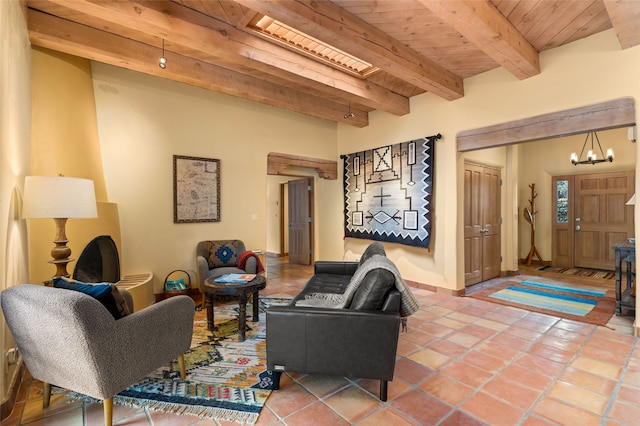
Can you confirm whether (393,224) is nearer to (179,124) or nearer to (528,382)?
(528,382)

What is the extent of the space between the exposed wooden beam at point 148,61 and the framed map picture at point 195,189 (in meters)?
1.13

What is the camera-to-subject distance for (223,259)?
428 cm

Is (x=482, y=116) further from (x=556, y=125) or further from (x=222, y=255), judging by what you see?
(x=222, y=255)

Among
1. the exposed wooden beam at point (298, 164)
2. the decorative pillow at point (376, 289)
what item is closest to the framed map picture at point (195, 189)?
the exposed wooden beam at point (298, 164)

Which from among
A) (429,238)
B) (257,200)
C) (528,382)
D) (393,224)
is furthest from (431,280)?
(257,200)

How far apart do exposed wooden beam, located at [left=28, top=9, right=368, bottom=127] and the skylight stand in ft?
3.37

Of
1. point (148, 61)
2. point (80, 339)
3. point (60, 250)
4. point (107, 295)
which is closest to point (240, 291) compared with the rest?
point (107, 295)

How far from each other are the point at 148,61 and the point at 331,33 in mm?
2122

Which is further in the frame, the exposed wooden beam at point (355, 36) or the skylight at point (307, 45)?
the skylight at point (307, 45)

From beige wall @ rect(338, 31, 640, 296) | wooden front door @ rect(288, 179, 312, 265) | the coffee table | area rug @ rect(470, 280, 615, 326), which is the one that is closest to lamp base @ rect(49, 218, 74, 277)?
the coffee table

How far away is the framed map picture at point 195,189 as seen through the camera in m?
4.22

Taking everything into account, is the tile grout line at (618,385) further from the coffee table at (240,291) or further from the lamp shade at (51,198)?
the lamp shade at (51,198)

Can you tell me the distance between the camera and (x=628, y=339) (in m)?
2.77

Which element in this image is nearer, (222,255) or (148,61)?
(148,61)
